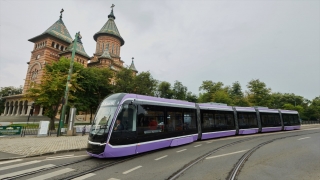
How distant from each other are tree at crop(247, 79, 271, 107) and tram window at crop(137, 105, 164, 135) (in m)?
39.7

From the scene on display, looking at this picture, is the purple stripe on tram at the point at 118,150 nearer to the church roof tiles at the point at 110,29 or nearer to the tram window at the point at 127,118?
the tram window at the point at 127,118

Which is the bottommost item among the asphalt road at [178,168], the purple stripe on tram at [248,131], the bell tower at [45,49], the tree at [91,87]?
the asphalt road at [178,168]

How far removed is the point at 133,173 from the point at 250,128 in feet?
49.3

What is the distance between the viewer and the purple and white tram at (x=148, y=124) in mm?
6754

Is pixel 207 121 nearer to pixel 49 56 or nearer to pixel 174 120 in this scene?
pixel 174 120

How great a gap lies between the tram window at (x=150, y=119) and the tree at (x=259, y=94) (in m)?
39.7

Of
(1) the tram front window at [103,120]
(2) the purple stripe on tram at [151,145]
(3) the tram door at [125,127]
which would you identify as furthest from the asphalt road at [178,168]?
(1) the tram front window at [103,120]

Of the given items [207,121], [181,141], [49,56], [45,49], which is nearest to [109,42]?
[49,56]

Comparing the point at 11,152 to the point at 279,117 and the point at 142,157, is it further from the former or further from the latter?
the point at 279,117

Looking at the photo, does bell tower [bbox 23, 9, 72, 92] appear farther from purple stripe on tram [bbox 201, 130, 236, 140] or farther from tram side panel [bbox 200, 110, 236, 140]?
purple stripe on tram [bbox 201, 130, 236, 140]

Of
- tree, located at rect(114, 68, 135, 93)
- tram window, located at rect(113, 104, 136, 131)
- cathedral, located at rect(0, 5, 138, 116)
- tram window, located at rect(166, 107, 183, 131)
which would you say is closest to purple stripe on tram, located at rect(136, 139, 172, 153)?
tram window, located at rect(166, 107, 183, 131)

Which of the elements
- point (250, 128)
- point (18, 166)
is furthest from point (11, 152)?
point (250, 128)

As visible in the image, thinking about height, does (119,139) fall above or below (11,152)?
above

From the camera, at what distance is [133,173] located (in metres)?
5.46
